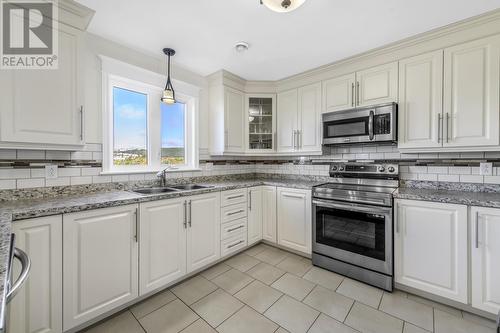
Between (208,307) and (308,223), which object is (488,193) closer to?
(308,223)

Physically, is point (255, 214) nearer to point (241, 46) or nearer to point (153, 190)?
point (153, 190)

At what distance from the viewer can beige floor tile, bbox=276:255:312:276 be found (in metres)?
2.38

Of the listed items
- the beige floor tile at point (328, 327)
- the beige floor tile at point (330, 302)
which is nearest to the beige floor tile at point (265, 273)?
the beige floor tile at point (330, 302)

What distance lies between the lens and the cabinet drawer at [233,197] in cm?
253

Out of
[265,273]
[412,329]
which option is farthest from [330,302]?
[265,273]

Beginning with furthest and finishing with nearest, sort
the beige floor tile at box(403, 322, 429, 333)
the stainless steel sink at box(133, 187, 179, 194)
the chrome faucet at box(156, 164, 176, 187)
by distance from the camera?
the chrome faucet at box(156, 164, 176, 187) < the stainless steel sink at box(133, 187, 179, 194) < the beige floor tile at box(403, 322, 429, 333)

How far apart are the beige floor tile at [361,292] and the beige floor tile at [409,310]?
6 cm

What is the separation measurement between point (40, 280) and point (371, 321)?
2304mm

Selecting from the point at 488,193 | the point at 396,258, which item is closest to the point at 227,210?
the point at 396,258

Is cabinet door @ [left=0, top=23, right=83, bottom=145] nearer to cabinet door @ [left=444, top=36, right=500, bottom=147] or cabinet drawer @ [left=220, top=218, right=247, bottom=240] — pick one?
cabinet drawer @ [left=220, top=218, right=247, bottom=240]

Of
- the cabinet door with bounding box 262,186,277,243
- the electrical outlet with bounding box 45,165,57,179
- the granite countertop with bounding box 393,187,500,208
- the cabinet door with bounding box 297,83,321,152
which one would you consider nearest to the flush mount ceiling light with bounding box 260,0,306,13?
the cabinet door with bounding box 297,83,321,152

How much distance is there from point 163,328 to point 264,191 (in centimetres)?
186

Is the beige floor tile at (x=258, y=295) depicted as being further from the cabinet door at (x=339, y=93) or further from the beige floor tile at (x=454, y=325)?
the cabinet door at (x=339, y=93)

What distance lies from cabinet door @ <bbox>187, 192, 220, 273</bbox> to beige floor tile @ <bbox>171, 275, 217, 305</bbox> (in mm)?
122
